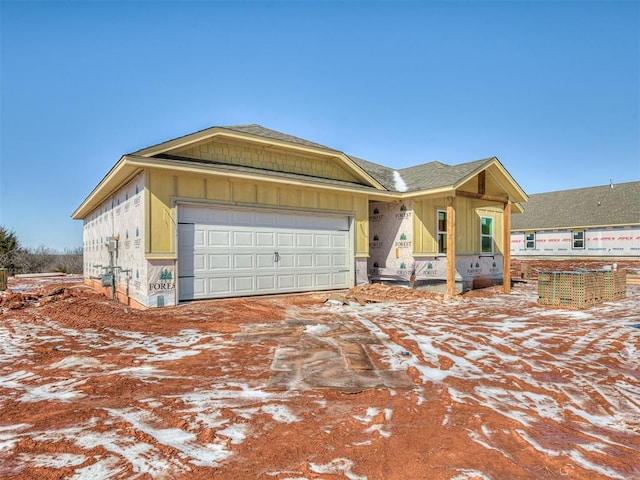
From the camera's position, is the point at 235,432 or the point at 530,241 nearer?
the point at 235,432

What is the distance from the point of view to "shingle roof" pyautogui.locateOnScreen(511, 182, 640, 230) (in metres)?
28.1

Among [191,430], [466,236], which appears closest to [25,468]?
[191,430]

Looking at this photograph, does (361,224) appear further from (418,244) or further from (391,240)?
(418,244)

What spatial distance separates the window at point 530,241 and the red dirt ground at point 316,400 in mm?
27852

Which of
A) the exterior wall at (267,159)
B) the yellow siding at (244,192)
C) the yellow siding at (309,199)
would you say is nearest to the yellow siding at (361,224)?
the exterior wall at (267,159)

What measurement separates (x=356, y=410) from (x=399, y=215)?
11447 mm

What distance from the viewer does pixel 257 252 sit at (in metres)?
11.2

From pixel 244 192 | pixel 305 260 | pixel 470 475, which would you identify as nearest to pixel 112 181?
pixel 244 192

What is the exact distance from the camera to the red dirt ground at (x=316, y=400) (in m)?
2.73

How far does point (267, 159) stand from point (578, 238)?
29.2 m

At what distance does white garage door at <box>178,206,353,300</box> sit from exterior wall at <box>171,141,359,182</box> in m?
1.64

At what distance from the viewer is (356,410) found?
3656 mm

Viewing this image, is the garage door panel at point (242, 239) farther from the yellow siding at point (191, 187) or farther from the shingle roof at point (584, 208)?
the shingle roof at point (584, 208)

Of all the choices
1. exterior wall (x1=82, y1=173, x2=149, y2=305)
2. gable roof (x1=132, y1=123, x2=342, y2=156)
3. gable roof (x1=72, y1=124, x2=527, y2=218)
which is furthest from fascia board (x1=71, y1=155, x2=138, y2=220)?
gable roof (x1=132, y1=123, x2=342, y2=156)
